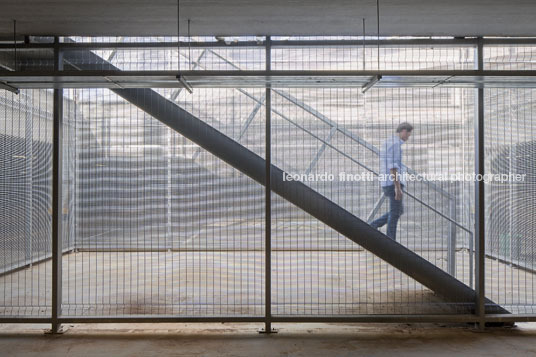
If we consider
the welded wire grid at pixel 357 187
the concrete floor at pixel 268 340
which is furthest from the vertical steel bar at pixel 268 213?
the concrete floor at pixel 268 340

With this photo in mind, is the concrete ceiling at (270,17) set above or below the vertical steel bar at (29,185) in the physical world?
above

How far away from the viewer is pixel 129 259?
4.41m

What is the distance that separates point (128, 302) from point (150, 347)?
35.7 inches

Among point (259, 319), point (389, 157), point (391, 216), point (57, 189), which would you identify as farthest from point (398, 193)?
point (57, 189)

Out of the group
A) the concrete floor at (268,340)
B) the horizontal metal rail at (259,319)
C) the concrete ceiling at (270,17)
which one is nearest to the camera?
the concrete ceiling at (270,17)

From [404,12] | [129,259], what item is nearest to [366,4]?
[404,12]

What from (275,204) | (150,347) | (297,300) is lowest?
(150,347)

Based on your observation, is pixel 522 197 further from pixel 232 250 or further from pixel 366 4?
pixel 232 250

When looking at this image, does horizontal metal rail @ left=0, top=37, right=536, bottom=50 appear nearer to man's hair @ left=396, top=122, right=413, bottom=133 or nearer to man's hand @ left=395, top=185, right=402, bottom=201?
man's hair @ left=396, top=122, right=413, bottom=133

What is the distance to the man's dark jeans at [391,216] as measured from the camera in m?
4.39

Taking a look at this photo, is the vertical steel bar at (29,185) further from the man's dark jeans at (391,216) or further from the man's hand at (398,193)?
the man's hand at (398,193)

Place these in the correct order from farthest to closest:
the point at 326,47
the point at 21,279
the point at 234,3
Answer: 1. the point at 21,279
2. the point at 326,47
3. the point at 234,3

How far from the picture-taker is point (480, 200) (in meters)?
4.29

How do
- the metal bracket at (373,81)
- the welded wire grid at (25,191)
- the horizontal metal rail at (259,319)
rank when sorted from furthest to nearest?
the welded wire grid at (25,191) → the horizontal metal rail at (259,319) → the metal bracket at (373,81)
